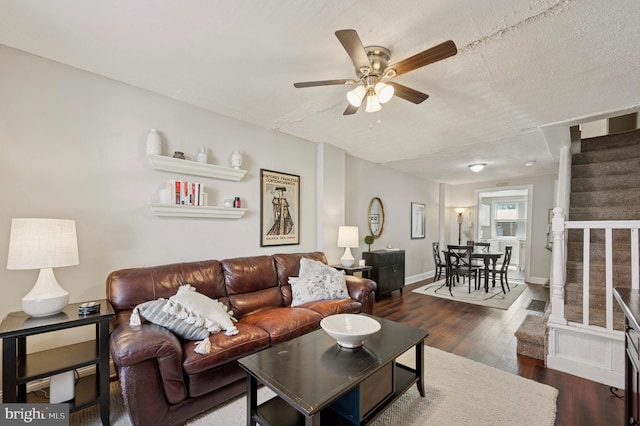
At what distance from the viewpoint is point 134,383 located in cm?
153

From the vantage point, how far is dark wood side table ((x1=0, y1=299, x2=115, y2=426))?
1470 mm

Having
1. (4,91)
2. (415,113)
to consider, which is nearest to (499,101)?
(415,113)

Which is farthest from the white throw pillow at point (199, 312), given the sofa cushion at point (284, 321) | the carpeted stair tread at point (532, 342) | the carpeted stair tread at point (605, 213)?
the carpeted stair tread at point (605, 213)

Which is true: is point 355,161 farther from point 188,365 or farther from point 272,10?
point 188,365

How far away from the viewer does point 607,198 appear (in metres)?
3.34

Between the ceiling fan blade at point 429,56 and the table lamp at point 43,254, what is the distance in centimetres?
239

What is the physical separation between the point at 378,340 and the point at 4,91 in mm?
3184

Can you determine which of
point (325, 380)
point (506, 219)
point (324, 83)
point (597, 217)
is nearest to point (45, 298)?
point (325, 380)

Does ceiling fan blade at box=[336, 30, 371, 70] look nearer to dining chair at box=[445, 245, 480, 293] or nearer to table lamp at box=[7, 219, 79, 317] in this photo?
table lamp at box=[7, 219, 79, 317]

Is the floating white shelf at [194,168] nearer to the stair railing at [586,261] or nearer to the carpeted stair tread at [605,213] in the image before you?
the stair railing at [586,261]

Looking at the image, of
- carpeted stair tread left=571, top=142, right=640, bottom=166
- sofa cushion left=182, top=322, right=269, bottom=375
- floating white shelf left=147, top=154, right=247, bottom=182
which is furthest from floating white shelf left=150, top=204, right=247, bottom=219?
carpeted stair tread left=571, top=142, right=640, bottom=166

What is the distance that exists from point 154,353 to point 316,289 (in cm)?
167

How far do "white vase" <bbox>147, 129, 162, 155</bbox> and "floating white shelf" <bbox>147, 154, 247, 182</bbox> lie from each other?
46 millimetres

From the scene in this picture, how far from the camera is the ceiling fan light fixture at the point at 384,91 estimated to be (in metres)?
1.78
